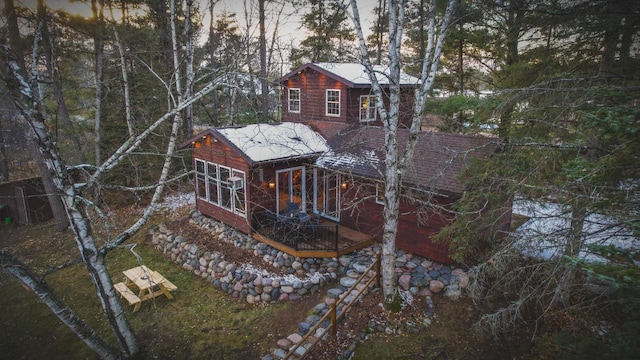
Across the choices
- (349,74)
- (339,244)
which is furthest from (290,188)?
(349,74)

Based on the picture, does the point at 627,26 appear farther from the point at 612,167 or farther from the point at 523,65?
the point at 523,65

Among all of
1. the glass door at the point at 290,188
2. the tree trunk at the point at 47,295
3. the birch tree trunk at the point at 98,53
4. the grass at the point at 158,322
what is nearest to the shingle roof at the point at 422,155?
the glass door at the point at 290,188

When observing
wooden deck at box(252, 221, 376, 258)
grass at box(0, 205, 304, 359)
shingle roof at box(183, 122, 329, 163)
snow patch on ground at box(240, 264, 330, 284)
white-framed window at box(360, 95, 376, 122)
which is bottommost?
grass at box(0, 205, 304, 359)

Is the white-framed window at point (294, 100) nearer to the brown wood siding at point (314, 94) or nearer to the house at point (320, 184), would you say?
the brown wood siding at point (314, 94)

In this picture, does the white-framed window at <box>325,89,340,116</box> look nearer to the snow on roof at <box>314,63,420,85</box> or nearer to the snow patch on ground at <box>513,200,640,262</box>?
the snow on roof at <box>314,63,420,85</box>

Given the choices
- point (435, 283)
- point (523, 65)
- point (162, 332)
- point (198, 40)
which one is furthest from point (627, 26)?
point (198, 40)

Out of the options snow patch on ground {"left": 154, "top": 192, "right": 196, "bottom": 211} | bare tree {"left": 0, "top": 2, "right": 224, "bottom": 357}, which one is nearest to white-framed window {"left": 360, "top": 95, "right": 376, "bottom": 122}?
snow patch on ground {"left": 154, "top": 192, "right": 196, "bottom": 211}

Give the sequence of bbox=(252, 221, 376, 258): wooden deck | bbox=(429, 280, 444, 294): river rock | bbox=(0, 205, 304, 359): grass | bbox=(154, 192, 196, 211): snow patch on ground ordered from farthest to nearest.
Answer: bbox=(154, 192, 196, 211): snow patch on ground < bbox=(252, 221, 376, 258): wooden deck < bbox=(429, 280, 444, 294): river rock < bbox=(0, 205, 304, 359): grass
